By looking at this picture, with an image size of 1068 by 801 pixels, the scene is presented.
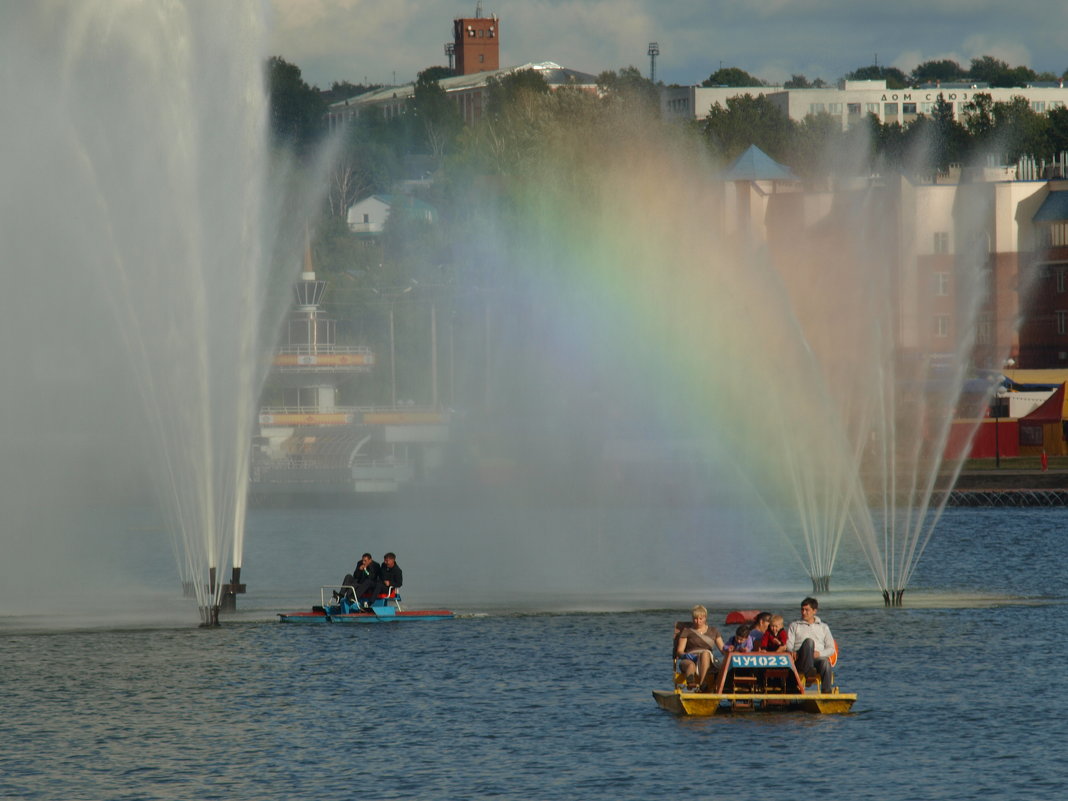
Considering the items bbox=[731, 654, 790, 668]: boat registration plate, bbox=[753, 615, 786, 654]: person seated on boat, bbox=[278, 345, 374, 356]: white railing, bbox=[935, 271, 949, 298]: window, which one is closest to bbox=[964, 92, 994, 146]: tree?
bbox=[935, 271, 949, 298]: window

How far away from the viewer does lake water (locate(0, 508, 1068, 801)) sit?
27953 millimetres

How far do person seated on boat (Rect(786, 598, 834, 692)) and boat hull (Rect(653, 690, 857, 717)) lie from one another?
15.4 inches

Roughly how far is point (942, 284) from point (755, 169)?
24.3 metres

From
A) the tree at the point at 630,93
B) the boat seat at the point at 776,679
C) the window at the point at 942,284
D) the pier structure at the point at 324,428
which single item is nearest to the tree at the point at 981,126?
the tree at the point at 630,93

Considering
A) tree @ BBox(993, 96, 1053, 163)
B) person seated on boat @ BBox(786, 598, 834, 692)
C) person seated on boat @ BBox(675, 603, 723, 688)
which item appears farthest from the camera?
tree @ BBox(993, 96, 1053, 163)

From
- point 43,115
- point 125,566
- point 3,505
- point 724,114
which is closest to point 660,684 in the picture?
point 43,115

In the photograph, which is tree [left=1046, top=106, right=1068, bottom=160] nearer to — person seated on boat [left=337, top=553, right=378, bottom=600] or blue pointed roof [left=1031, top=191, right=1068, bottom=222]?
blue pointed roof [left=1031, top=191, right=1068, bottom=222]

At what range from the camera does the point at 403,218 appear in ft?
566

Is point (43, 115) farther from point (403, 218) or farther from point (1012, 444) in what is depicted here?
point (403, 218)

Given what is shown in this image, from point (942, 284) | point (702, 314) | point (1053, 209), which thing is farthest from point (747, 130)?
point (702, 314)

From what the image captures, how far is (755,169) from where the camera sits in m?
149

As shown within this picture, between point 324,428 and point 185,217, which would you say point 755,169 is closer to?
point 324,428

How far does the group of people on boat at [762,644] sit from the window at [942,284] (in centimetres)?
10241

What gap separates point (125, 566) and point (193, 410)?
121 ft
